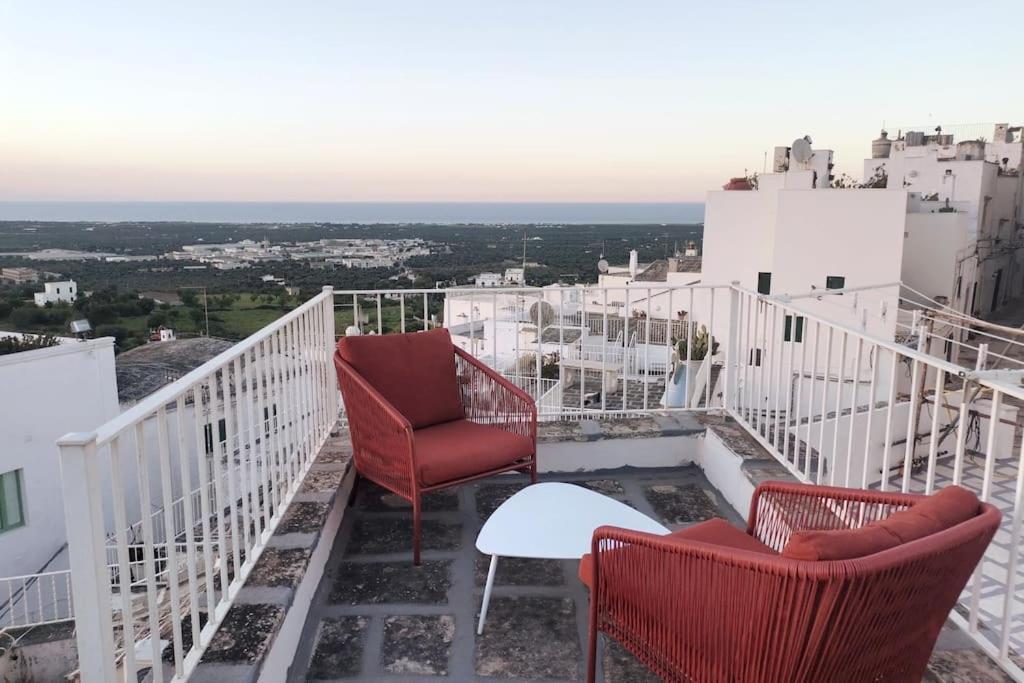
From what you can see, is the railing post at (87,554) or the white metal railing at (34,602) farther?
the white metal railing at (34,602)

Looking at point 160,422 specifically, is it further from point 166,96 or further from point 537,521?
point 166,96

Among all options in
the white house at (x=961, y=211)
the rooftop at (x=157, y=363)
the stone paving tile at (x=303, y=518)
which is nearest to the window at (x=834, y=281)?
the white house at (x=961, y=211)

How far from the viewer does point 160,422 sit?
1650 millimetres

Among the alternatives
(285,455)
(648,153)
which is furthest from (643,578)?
(648,153)

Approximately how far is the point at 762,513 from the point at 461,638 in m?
1.09

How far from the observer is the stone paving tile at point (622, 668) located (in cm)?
212

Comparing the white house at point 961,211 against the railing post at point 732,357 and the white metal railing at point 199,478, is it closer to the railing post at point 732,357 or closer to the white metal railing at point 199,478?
the railing post at point 732,357

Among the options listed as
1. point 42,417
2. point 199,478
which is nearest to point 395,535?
point 199,478

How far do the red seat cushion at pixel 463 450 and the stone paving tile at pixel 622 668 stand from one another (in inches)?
40.2

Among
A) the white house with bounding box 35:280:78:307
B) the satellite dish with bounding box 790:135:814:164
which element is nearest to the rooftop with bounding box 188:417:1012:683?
the satellite dish with bounding box 790:135:814:164

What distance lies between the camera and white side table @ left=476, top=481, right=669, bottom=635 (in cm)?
231

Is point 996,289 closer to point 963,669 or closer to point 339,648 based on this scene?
point 963,669

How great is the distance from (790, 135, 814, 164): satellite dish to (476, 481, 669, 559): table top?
14.1m

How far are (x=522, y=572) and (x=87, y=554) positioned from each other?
1791mm
